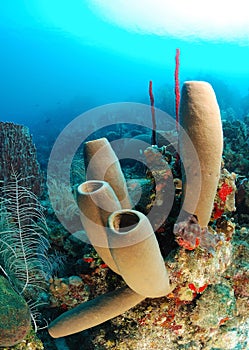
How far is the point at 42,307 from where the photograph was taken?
286cm

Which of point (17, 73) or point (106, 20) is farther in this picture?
point (17, 73)

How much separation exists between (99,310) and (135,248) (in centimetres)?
99

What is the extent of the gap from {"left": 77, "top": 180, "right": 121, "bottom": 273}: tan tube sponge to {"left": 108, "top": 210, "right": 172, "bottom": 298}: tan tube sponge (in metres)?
0.19

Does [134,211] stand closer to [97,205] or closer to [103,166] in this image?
[97,205]

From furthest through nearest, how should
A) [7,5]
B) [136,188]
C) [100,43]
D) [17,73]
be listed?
[100,43]
[17,73]
[7,5]
[136,188]

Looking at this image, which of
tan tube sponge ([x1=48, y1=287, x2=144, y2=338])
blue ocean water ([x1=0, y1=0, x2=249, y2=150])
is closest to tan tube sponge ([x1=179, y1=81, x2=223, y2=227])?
tan tube sponge ([x1=48, y1=287, x2=144, y2=338])

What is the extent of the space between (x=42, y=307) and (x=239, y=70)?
86.0 meters

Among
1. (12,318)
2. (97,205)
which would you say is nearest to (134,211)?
(97,205)

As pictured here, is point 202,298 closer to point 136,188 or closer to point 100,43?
point 136,188

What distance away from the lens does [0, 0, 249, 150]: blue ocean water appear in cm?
6681

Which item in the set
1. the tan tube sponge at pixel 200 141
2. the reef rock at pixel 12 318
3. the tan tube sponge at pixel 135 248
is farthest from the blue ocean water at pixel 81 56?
the tan tube sponge at pixel 135 248

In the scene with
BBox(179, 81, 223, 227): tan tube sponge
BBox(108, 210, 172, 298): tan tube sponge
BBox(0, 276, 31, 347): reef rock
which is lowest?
BBox(0, 276, 31, 347): reef rock

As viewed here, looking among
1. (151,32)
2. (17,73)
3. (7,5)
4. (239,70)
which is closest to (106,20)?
(151,32)

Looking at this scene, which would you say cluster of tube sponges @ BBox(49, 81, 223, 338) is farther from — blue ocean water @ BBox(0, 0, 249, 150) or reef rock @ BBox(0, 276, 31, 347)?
blue ocean water @ BBox(0, 0, 249, 150)
